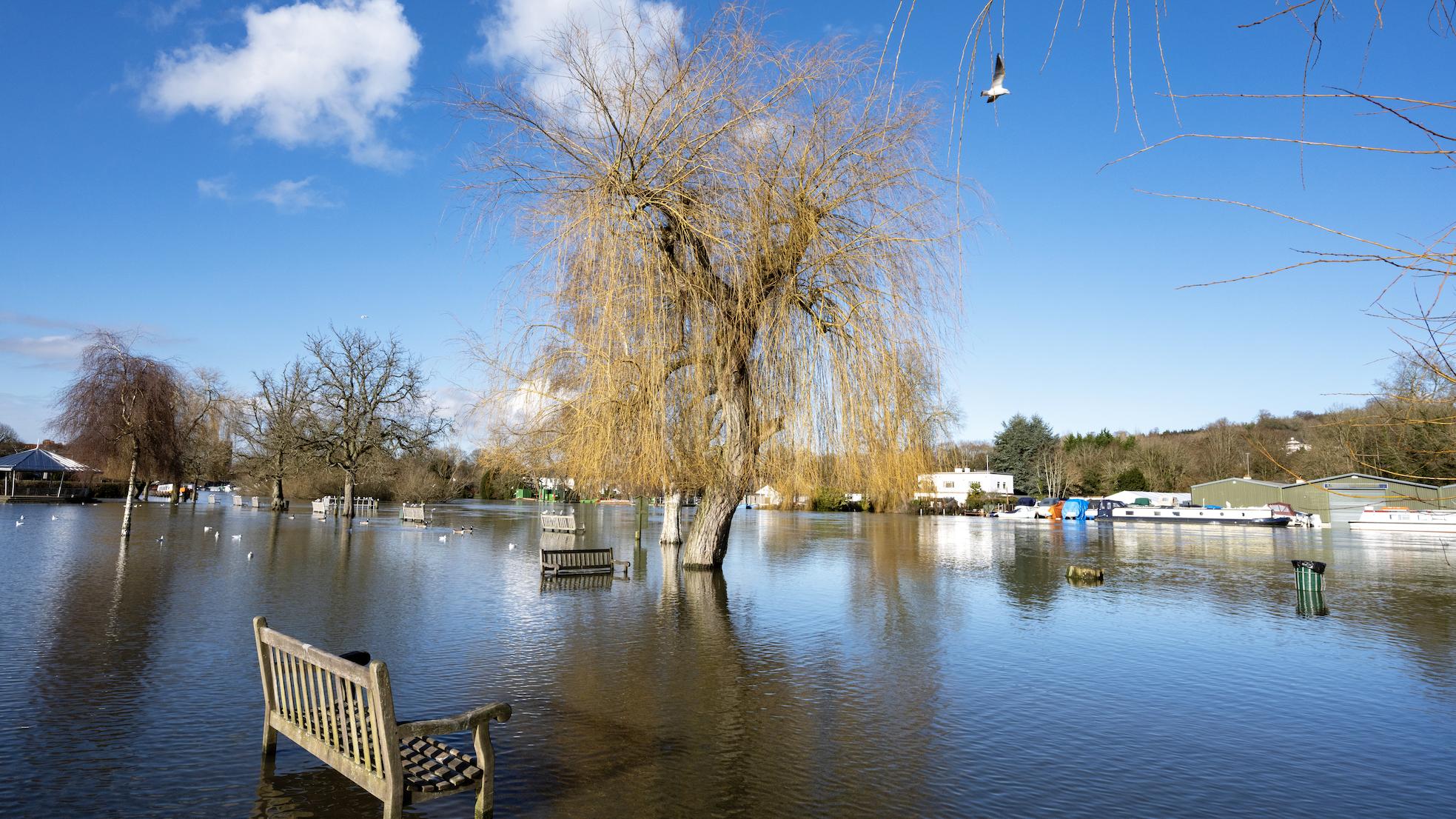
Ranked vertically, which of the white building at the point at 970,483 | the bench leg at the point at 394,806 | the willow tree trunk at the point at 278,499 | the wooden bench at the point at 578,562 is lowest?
the bench leg at the point at 394,806

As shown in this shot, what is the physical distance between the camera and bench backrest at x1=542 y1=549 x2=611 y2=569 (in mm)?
17578

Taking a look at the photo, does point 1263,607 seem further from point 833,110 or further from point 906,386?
point 833,110

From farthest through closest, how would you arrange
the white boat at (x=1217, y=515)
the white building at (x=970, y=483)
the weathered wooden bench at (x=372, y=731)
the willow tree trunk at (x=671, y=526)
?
the white building at (x=970, y=483)
the white boat at (x=1217, y=515)
the willow tree trunk at (x=671, y=526)
the weathered wooden bench at (x=372, y=731)

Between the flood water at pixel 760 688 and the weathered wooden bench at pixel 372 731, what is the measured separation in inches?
16.6

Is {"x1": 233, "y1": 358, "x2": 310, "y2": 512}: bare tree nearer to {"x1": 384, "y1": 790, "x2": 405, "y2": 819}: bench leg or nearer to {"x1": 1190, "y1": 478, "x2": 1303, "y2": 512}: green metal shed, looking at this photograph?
{"x1": 384, "y1": 790, "x2": 405, "y2": 819}: bench leg

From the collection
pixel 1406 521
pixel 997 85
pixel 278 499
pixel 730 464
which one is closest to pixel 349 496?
pixel 278 499

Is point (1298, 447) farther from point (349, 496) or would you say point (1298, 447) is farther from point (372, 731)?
point (349, 496)

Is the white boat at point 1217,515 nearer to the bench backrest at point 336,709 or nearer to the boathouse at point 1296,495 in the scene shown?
the boathouse at point 1296,495

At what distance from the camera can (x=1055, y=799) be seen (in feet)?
18.9

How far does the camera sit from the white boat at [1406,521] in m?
43.8

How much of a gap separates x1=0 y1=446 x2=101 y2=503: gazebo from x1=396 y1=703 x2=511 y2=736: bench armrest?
2276 inches

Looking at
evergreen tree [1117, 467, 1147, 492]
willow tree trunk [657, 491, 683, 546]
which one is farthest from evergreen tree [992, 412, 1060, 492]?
willow tree trunk [657, 491, 683, 546]

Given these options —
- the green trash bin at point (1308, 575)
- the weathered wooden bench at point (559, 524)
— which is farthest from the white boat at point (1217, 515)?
the weathered wooden bench at point (559, 524)

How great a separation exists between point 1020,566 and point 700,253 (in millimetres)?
13901
